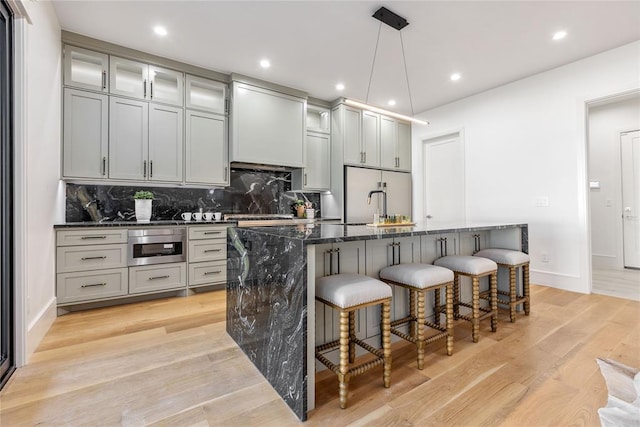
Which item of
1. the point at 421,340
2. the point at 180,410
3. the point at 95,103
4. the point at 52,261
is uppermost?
the point at 95,103

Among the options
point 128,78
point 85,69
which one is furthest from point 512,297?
point 85,69

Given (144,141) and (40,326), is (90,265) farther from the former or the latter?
(144,141)

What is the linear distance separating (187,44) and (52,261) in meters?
2.55

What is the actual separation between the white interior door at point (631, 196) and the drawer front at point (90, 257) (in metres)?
7.22

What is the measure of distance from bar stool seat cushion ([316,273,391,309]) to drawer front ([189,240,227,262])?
2.28 meters

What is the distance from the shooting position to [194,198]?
4035mm

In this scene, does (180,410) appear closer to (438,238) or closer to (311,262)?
(311,262)

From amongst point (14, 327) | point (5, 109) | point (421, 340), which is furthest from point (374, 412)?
point (5, 109)

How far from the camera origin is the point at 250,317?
199 centimetres

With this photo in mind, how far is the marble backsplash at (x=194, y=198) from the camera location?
341cm

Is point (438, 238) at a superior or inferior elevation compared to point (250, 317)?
superior

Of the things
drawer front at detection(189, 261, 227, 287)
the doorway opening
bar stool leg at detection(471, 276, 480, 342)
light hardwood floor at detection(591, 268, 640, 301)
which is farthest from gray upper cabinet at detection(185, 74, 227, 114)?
the doorway opening

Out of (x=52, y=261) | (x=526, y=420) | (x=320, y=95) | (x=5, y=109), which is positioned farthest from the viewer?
A: (x=320, y=95)

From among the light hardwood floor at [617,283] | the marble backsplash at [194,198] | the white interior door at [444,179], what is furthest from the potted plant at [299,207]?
the light hardwood floor at [617,283]
